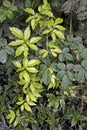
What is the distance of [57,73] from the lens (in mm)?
1555

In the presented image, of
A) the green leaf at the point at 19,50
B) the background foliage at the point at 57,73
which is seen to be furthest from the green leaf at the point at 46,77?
the green leaf at the point at 19,50

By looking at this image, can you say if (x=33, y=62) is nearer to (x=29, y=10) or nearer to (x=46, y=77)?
(x=46, y=77)

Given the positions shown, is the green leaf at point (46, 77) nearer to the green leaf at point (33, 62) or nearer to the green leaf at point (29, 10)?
the green leaf at point (33, 62)

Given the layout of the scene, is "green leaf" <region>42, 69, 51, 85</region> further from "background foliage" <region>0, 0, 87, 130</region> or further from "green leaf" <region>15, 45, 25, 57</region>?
"green leaf" <region>15, 45, 25, 57</region>

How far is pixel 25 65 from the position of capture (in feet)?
4.99

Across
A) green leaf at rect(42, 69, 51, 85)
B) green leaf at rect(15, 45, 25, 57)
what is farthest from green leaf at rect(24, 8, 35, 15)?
green leaf at rect(42, 69, 51, 85)

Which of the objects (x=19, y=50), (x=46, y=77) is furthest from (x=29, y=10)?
(x=46, y=77)

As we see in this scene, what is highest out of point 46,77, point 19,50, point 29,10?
point 29,10

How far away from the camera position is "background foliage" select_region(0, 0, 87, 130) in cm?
155

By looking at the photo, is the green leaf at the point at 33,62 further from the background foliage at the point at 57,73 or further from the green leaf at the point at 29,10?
the green leaf at the point at 29,10

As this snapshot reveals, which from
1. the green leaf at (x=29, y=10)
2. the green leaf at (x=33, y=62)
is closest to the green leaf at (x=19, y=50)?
the green leaf at (x=33, y=62)

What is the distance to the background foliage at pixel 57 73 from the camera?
5.10 feet

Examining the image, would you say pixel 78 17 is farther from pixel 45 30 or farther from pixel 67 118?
pixel 67 118

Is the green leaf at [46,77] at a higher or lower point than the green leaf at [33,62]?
lower
